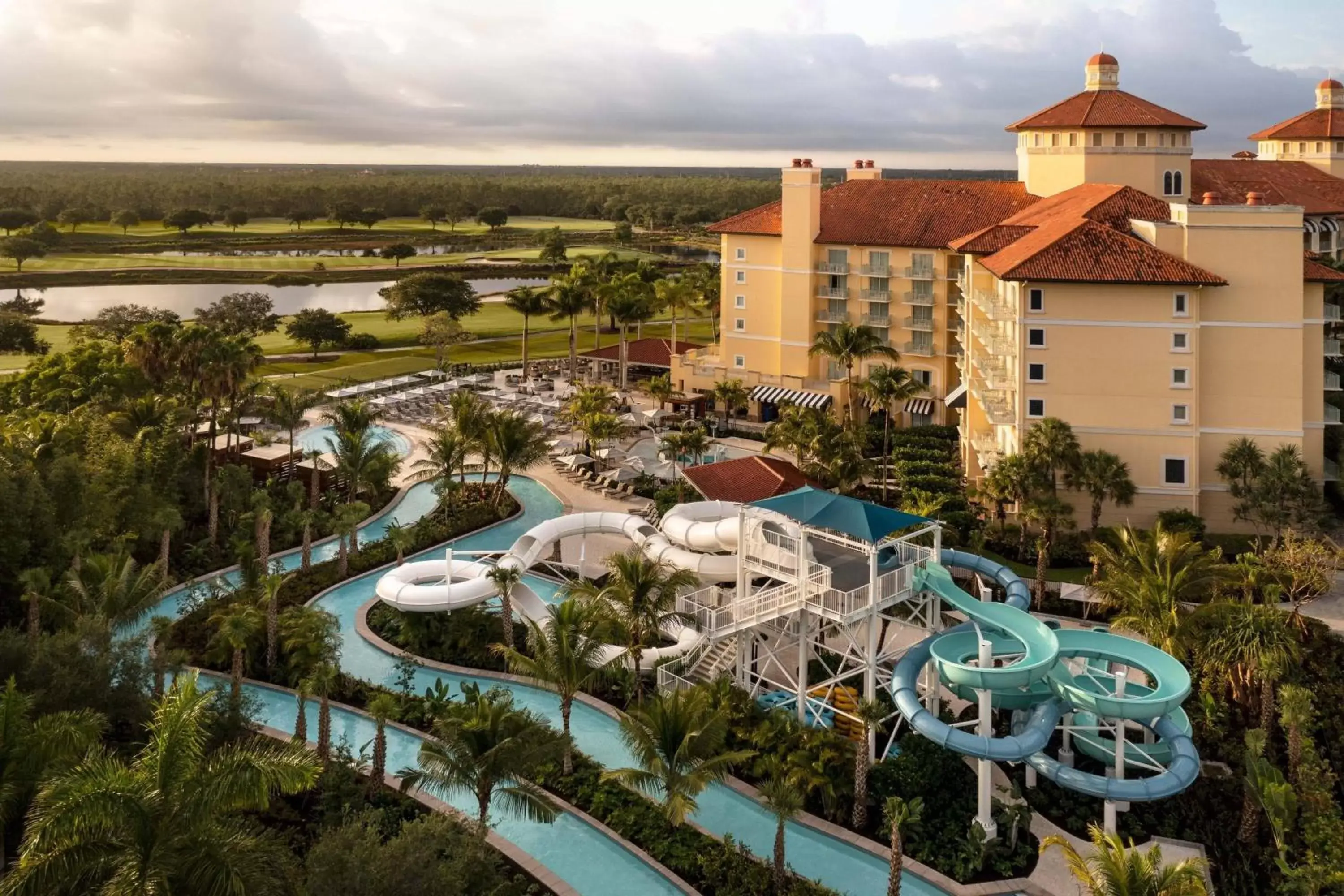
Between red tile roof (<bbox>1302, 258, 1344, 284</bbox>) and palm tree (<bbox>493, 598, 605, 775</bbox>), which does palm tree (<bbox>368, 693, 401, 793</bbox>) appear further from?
red tile roof (<bbox>1302, 258, 1344, 284</bbox>)

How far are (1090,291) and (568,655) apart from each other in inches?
978

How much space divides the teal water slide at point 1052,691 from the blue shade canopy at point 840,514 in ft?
4.32

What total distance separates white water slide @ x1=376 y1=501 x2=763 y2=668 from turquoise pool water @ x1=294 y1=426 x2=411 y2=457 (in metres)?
18.3

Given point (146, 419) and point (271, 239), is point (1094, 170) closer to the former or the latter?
point (146, 419)

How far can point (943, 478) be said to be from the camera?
45844mm

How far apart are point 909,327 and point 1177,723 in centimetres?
3727

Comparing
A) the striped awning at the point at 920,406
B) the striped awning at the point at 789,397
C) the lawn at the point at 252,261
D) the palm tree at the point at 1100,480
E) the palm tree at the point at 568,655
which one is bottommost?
the palm tree at the point at 568,655

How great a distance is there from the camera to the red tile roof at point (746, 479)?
37.2 meters

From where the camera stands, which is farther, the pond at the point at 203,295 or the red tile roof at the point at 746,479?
the pond at the point at 203,295

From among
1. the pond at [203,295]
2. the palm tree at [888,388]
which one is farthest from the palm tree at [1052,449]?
the pond at [203,295]

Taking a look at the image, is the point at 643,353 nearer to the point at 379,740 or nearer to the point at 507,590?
the point at 507,590

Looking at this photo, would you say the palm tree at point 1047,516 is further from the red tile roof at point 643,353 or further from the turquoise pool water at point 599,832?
the red tile roof at point 643,353

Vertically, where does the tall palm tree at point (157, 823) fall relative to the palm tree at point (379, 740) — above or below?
above

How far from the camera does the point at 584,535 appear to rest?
118 ft
